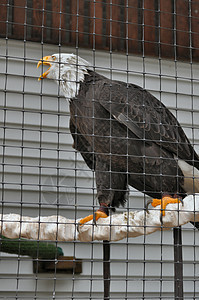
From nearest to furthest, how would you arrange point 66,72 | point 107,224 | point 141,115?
point 107,224
point 141,115
point 66,72

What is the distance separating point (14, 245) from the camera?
2.71 metres

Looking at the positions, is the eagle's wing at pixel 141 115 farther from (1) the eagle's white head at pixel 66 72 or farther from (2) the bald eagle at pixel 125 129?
(1) the eagle's white head at pixel 66 72

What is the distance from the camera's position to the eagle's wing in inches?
92.9

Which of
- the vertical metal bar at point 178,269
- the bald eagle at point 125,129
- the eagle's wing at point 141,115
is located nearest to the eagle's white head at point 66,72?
the bald eagle at point 125,129

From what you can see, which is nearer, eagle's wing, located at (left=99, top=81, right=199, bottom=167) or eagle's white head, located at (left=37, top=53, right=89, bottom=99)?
eagle's wing, located at (left=99, top=81, right=199, bottom=167)

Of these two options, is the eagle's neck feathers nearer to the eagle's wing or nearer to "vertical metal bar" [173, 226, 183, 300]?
the eagle's wing

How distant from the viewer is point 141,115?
2.40 metres

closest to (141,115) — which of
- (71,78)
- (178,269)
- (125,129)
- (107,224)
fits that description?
(125,129)

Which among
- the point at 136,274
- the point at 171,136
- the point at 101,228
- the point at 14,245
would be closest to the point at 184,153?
the point at 171,136

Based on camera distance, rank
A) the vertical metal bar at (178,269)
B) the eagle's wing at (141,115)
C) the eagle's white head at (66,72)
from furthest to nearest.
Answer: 1. the eagle's white head at (66,72)
2. the eagle's wing at (141,115)
3. the vertical metal bar at (178,269)

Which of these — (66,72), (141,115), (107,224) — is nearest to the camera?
(107,224)

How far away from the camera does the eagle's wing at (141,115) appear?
92.9 inches

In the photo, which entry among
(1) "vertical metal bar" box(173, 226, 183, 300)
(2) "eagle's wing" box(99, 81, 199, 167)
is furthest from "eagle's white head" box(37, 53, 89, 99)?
(1) "vertical metal bar" box(173, 226, 183, 300)

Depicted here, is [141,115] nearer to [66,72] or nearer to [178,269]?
[66,72]
